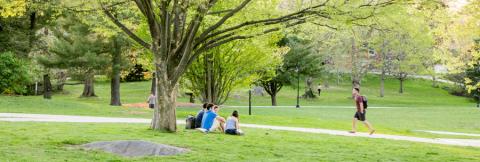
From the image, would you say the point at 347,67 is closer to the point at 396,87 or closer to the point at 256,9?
the point at 396,87

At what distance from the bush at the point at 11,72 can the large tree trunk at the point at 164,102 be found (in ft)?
56.4

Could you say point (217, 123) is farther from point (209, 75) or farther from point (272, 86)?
point (272, 86)

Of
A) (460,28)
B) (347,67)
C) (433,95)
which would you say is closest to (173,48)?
(460,28)

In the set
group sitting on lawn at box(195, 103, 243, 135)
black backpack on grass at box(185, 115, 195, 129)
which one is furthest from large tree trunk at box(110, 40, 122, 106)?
group sitting on lawn at box(195, 103, 243, 135)

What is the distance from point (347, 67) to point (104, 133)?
4923 centimetres

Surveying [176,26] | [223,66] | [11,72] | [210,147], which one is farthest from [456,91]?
[210,147]

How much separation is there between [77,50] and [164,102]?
886 inches

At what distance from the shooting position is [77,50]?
37.4 metres

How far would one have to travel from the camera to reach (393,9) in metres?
14.5

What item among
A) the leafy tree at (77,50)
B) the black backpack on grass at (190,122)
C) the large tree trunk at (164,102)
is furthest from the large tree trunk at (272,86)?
the large tree trunk at (164,102)

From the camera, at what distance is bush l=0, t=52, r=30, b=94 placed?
102 feet

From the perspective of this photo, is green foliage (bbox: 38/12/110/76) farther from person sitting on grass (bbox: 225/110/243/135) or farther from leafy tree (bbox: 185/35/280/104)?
person sitting on grass (bbox: 225/110/243/135)

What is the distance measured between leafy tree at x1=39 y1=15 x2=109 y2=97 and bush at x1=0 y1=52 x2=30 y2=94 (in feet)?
16.2

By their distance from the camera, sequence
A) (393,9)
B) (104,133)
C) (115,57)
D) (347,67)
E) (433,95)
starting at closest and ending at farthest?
(393,9) → (104,133) → (115,57) → (347,67) → (433,95)
